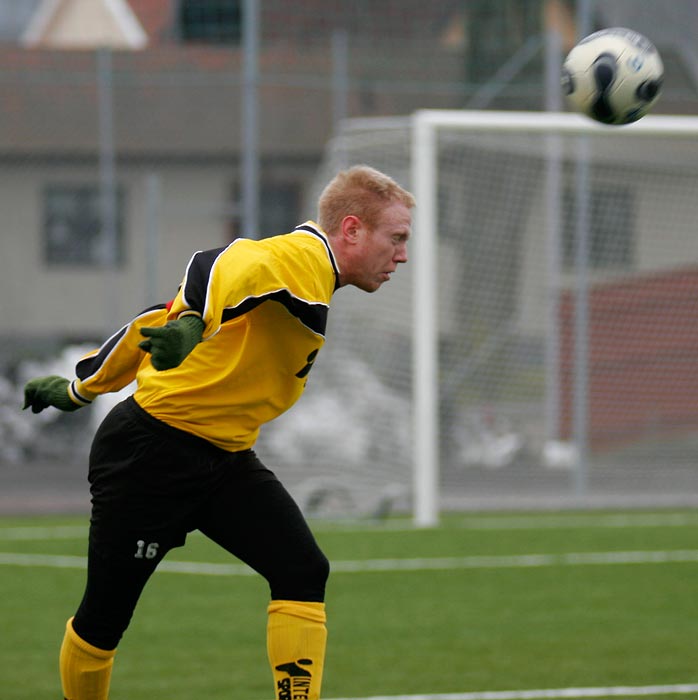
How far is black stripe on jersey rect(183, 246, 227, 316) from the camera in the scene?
4000 mm

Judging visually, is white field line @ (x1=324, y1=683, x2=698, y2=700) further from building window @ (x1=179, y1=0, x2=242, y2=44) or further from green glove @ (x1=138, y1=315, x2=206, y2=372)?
building window @ (x1=179, y1=0, x2=242, y2=44)

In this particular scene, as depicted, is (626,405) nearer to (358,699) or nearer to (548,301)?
(548,301)

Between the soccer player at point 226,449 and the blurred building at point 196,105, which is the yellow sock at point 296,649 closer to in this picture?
the soccer player at point 226,449

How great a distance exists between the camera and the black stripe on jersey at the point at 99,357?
450 cm

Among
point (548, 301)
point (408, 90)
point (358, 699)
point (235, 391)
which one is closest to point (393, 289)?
point (548, 301)

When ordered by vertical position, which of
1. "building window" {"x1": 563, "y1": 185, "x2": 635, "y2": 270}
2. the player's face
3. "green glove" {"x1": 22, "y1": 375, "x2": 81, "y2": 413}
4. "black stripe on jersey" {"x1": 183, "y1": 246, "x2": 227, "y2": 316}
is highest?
"building window" {"x1": 563, "y1": 185, "x2": 635, "y2": 270}

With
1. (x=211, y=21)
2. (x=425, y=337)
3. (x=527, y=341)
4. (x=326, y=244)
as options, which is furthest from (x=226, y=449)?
(x=211, y=21)

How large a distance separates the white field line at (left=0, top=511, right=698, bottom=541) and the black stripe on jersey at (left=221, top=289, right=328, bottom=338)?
704 cm

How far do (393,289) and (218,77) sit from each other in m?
4.34

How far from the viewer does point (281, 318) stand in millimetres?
4301

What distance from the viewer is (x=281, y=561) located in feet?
14.4

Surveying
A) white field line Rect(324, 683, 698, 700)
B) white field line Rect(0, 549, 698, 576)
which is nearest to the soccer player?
white field line Rect(324, 683, 698, 700)

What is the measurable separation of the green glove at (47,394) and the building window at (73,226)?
10.3m

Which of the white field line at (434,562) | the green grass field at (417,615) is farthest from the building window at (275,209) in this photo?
Answer: the white field line at (434,562)
